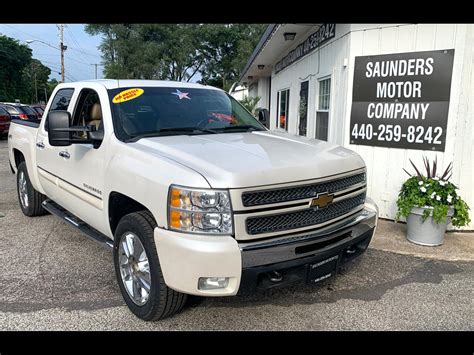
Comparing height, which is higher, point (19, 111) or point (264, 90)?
point (264, 90)

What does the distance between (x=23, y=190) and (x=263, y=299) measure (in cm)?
441

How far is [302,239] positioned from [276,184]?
459 millimetres

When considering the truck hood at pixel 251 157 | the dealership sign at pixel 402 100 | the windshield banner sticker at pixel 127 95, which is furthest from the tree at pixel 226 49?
the truck hood at pixel 251 157

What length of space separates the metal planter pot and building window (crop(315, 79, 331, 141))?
3.23 metres

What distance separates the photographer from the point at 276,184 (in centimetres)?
280

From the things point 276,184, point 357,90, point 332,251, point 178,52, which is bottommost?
point 332,251

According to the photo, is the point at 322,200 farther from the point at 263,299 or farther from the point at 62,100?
the point at 62,100

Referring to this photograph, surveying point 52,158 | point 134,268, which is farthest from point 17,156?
point 134,268

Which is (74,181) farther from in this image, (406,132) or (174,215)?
(406,132)

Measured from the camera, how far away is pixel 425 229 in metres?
5.09

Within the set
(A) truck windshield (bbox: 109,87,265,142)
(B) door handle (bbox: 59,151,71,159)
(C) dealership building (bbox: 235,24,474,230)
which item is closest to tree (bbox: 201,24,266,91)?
(C) dealership building (bbox: 235,24,474,230)

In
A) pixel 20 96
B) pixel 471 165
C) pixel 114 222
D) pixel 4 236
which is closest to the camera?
pixel 114 222

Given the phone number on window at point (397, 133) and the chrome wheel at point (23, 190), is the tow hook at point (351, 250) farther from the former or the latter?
the chrome wheel at point (23, 190)

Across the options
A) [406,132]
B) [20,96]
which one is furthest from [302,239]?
[20,96]
